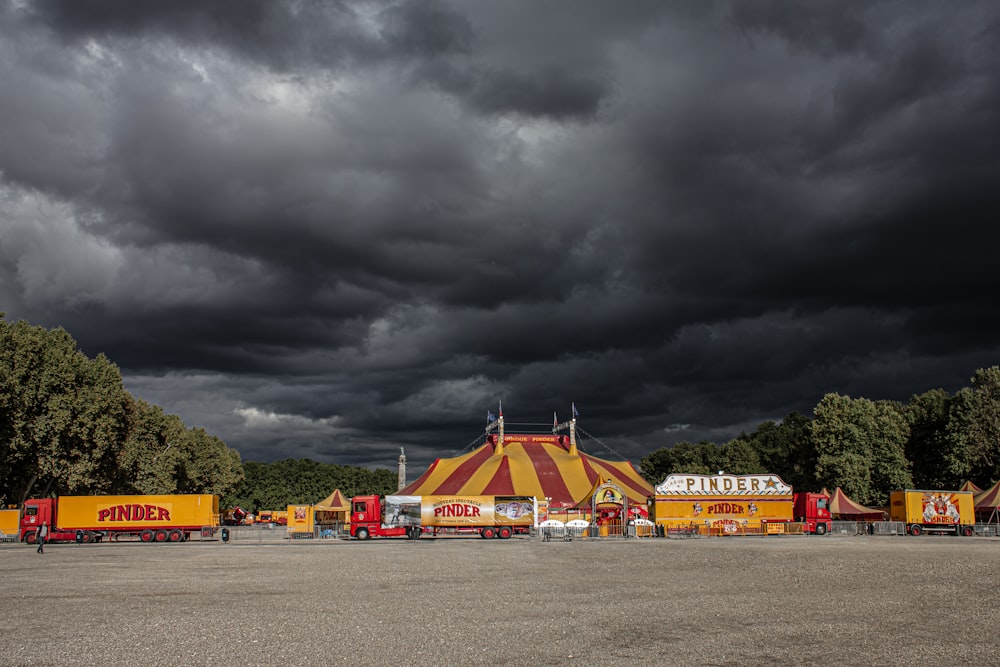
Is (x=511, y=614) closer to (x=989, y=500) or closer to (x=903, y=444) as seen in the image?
(x=989, y=500)

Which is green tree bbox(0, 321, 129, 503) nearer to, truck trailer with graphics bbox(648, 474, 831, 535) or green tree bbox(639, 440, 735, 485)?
truck trailer with graphics bbox(648, 474, 831, 535)

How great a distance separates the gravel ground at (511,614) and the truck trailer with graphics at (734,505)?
32.8m

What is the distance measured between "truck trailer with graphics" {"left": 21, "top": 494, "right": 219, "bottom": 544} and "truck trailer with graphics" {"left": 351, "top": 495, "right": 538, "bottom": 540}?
11024 mm

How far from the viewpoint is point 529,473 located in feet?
292

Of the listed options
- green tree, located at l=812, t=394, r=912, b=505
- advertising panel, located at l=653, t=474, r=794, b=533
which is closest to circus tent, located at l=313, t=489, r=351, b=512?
advertising panel, located at l=653, t=474, r=794, b=533

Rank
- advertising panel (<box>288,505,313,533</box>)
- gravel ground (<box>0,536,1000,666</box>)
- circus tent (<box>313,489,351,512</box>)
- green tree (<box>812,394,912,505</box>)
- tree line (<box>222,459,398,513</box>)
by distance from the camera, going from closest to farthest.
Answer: gravel ground (<box>0,536,1000,666</box>) < advertising panel (<box>288,505,313,533</box>) < green tree (<box>812,394,912,505</box>) < circus tent (<box>313,489,351,512</box>) < tree line (<box>222,459,398,513</box>)

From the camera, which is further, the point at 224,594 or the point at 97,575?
the point at 97,575

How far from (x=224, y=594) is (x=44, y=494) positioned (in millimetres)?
47498

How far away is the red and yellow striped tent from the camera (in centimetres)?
8575

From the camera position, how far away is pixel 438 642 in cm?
1297

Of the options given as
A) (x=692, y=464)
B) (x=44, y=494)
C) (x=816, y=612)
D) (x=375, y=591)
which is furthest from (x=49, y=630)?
(x=692, y=464)

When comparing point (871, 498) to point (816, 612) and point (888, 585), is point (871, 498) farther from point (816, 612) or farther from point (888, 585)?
point (816, 612)

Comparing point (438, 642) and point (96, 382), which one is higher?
point (96, 382)

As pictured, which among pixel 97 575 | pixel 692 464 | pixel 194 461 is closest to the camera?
pixel 97 575
